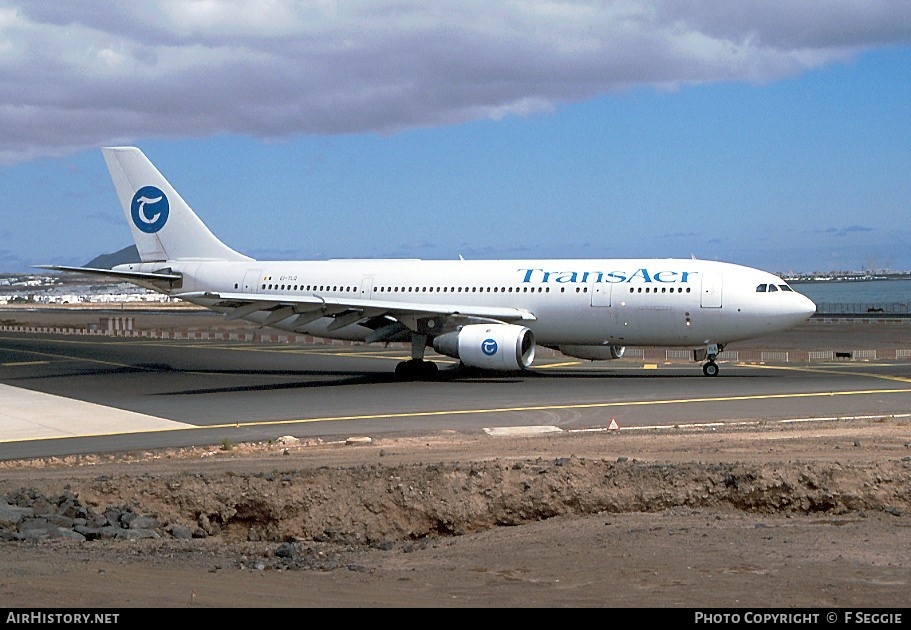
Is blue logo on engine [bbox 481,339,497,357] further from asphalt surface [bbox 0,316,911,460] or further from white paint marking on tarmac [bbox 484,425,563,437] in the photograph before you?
white paint marking on tarmac [bbox 484,425,563,437]

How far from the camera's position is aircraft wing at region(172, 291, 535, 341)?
1324 inches

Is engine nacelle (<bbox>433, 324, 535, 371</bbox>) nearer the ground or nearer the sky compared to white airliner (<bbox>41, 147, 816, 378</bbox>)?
nearer the ground

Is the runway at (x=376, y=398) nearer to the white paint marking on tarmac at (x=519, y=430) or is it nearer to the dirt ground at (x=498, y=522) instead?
the white paint marking on tarmac at (x=519, y=430)

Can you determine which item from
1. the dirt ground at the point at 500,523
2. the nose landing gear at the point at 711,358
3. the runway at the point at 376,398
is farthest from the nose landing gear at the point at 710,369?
the dirt ground at the point at 500,523

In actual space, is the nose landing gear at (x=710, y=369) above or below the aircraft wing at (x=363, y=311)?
below

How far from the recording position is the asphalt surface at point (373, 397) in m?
23.0

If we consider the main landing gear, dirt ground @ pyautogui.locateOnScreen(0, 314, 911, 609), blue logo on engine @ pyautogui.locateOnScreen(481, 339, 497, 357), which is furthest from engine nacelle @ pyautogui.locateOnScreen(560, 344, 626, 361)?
dirt ground @ pyautogui.locateOnScreen(0, 314, 911, 609)

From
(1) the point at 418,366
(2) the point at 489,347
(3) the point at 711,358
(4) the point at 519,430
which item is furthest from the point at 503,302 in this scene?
(4) the point at 519,430

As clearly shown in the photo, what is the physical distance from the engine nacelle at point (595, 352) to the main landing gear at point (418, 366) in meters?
4.29

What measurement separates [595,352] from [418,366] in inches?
222

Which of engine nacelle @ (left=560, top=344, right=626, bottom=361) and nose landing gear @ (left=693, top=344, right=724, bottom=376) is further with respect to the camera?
engine nacelle @ (left=560, top=344, right=626, bottom=361)

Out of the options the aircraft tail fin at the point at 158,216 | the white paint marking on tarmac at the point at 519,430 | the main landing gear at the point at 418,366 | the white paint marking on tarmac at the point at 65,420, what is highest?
the aircraft tail fin at the point at 158,216

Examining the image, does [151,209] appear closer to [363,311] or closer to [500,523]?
[363,311]
